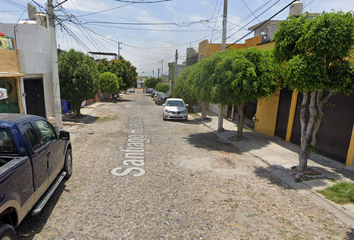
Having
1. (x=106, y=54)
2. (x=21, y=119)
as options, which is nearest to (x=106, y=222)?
(x=21, y=119)

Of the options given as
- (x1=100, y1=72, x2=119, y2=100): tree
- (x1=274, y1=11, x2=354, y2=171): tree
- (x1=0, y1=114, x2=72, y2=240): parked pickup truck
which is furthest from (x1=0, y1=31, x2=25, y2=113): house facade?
(x1=100, y1=72, x2=119, y2=100): tree

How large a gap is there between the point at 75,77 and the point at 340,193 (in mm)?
14825

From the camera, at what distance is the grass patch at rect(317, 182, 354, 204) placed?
16.7 feet

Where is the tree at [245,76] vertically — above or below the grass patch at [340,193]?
above

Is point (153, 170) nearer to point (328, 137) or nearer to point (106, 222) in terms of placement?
point (106, 222)

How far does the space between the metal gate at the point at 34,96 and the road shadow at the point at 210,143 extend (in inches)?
388

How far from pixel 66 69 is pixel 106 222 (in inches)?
519

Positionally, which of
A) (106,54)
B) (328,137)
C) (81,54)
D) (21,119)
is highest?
(106,54)

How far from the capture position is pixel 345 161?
7.44 meters

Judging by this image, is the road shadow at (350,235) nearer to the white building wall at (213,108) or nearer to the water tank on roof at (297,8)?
the water tank on roof at (297,8)

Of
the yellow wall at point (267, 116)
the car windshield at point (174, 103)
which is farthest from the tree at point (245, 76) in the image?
the car windshield at point (174, 103)

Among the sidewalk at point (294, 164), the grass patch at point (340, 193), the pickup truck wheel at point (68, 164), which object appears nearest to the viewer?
the sidewalk at point (294, 164)

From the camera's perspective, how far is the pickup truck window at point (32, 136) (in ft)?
12.8

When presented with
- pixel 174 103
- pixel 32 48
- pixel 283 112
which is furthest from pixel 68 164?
pixel 174 103
